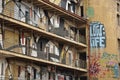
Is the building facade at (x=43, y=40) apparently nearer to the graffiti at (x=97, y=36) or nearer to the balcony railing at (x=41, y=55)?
the balcony railing at (x=41, y=55)

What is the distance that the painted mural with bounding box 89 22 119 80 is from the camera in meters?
35.2

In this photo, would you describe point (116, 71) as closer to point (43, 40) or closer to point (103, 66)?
point (103, 66)

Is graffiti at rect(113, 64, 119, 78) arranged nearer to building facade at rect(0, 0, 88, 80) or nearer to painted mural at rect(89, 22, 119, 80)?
painted mural at rect(89, 22, 119, 80)

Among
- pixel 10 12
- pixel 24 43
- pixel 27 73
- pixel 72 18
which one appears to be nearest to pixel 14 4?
pixel 10 12

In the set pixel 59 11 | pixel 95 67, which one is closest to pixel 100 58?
pixel 95 67

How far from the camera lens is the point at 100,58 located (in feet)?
117

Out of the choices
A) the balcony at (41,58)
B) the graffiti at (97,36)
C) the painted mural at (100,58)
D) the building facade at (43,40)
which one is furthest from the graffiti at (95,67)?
the graffiti at (97,36)

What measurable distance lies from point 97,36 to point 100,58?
2180 mm

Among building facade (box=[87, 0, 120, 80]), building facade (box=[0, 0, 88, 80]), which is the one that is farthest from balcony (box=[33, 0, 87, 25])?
building facade (box=[87, 0, 120, 80])

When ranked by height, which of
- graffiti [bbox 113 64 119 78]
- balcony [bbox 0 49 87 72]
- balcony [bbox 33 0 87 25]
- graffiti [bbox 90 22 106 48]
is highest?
balcony [bbox 33 0 87 25]

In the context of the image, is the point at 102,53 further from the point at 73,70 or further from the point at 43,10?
the point at 43,10

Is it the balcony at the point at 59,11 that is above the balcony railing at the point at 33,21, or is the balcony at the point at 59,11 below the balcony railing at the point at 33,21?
above

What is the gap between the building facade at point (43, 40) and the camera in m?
26.6

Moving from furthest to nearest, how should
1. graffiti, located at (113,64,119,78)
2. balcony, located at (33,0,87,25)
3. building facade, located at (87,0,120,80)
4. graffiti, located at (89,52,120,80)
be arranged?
graffiti, located at (113,64,119,78), building facade, located at (87,0,120,80), graffiti, located at (89,52,120,80), balcony, located at (33,0,87,25)
